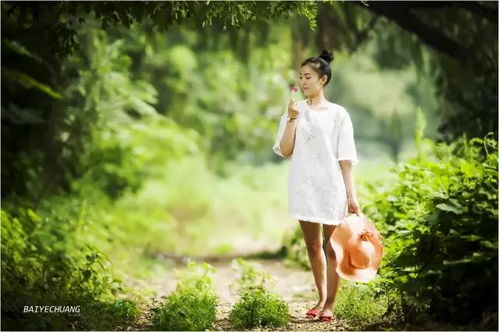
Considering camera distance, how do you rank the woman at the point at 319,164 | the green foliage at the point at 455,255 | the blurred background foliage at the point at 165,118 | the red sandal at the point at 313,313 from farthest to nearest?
the blurred background foliage at the point at 165,118
the red sandal at the point at 313,313
the woman at the point at 319,164
the green foliage at the point at 455,255

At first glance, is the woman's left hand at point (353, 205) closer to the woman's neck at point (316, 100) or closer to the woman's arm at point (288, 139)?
the woman's arm at point (288, 139)

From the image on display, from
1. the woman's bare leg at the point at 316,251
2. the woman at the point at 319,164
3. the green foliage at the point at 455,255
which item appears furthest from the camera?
the woman's bare leg at the point at 316,251

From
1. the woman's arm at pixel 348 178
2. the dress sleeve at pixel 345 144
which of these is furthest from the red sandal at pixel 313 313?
the dress sleeve at pixel 345 144

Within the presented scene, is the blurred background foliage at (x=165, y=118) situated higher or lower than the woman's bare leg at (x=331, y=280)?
higher

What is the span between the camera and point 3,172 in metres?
9.48

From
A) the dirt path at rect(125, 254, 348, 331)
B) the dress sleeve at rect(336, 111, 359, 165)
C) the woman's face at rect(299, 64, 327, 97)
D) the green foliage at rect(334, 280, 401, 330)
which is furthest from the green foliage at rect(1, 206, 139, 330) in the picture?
the woman's face at rect(299, 64, 327, 97)

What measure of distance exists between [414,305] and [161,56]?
1272 centimetres

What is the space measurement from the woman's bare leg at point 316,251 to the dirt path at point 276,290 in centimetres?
25

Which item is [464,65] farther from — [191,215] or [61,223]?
[191,215]

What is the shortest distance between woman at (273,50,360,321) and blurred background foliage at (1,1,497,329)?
0.45 m

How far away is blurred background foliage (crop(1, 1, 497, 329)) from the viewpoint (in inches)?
226

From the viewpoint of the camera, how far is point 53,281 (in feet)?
19.9

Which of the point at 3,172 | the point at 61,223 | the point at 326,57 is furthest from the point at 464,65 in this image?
the point at 3,172

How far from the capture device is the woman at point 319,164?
17.0 ft
